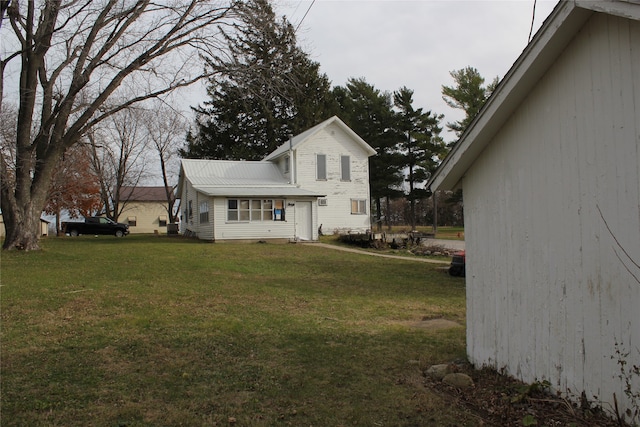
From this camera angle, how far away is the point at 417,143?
47.4m

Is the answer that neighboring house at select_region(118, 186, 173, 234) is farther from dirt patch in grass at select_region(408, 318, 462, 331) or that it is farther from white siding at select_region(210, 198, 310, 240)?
dirt patch in grass at select_region(408, 318, 462, 331)

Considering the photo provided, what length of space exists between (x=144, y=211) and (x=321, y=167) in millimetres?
35991

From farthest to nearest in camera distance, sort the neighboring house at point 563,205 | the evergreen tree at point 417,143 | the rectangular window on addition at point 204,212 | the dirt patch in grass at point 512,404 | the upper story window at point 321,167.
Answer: the evergreen tree at point 417,143
the upper story window at point 321,167
the rectangular window on addition at point 204,212
the dirt patch in grass at point 512,404
the neighboring house at point 563,205

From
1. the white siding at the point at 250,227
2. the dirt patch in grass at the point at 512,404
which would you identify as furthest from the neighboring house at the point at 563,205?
the white siding at the point at 250,227

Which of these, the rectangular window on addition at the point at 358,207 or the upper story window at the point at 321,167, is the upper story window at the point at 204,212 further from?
the rectangular window on addition at the point at 358,207

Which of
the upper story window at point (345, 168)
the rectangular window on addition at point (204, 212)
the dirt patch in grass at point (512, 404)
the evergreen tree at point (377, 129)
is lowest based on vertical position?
the dirt patch in grass at point (512, 404)

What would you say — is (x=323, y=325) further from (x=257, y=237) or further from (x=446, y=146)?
(x=446, y=146)

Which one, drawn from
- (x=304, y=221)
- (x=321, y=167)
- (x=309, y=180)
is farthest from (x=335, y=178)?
(x=304, y=221)

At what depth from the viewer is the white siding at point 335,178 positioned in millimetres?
31391

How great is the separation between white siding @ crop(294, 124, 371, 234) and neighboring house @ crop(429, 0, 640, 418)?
25921mm

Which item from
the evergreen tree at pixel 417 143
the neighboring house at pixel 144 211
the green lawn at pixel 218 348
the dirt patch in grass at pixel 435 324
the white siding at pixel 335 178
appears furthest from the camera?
the neighboring house at pixel 144 211

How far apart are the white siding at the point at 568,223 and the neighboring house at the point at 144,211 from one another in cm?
5709

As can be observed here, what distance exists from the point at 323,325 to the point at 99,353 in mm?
3394

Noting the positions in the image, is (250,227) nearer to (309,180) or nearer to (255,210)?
(255,210)
